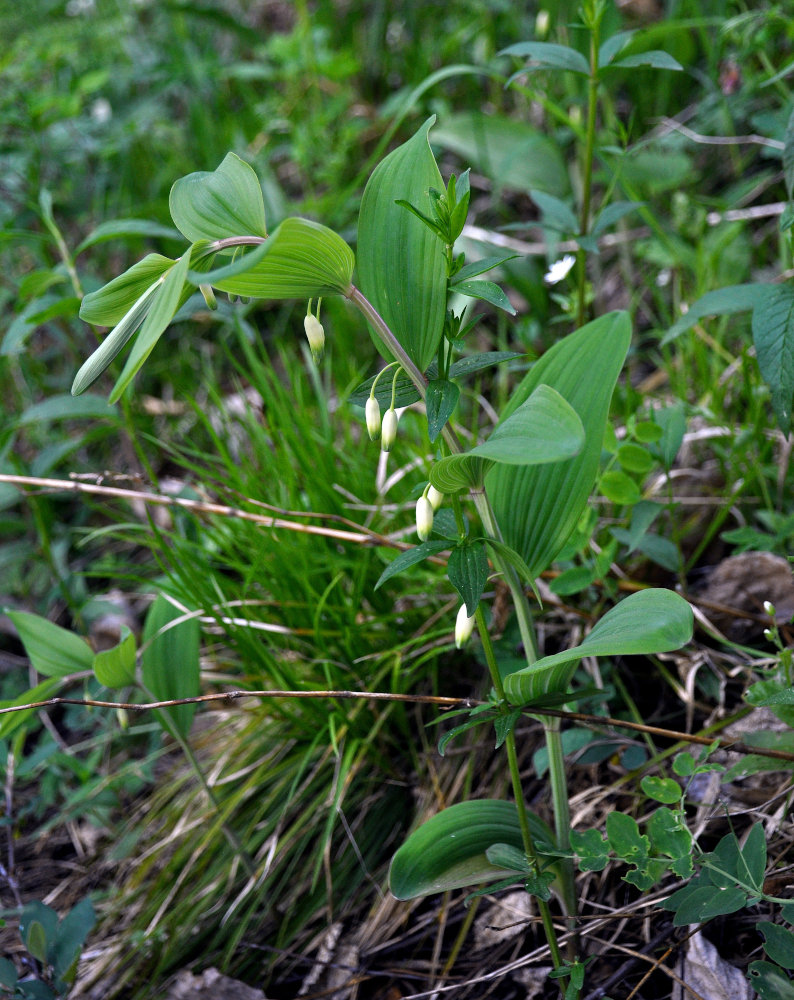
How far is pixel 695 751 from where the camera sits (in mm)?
1278

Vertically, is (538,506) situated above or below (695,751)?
above

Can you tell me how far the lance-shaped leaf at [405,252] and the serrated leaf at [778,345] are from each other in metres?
0.53

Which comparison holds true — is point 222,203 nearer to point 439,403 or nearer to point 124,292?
point 124,292

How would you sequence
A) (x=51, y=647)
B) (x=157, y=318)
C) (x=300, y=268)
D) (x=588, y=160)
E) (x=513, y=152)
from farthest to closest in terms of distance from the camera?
(x=513, y=152), (x=588, y=160), (x=51, y=647), (x=300, y=268), (x=157, y=318)

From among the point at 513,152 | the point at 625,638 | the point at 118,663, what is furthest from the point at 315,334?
the point at 513,152

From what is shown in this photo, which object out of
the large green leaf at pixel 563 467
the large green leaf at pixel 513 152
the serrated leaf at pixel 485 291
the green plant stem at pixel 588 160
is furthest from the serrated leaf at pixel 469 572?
the large green leaf at pixel 513 152

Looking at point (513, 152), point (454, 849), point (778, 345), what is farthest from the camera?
point (513, 152)

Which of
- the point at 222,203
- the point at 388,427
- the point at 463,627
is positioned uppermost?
the point at 222,203

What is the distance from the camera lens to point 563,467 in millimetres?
963

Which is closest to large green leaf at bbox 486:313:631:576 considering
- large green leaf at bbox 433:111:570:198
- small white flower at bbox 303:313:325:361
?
small white flower at bbox 303:313:325:361

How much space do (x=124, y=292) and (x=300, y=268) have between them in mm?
185

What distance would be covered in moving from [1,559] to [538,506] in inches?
66.4

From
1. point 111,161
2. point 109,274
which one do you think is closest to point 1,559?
point 109,274

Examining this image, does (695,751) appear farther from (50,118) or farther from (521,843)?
(50,118)
